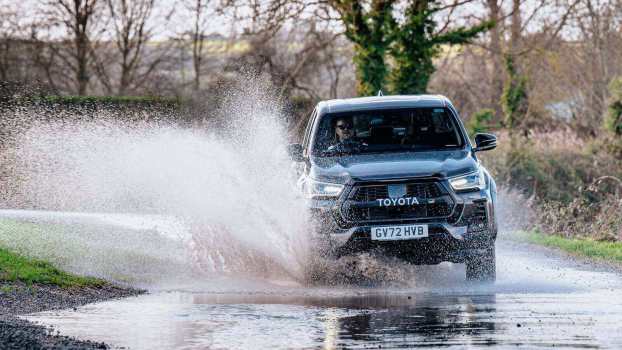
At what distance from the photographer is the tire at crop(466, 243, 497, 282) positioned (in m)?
13.2

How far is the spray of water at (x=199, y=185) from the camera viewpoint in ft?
49.0

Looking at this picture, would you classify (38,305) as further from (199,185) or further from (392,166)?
(199,185)

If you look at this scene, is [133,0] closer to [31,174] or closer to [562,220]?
[31,174]

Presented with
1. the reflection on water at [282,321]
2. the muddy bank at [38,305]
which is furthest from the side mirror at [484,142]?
the muddy bank at [38,305]

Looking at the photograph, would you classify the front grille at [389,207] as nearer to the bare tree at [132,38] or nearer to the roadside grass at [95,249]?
the roadside grass at [95,249]

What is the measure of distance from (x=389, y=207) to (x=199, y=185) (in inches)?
212

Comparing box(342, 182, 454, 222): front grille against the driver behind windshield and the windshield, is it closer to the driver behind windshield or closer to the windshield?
the windshield

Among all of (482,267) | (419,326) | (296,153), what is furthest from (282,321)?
(296,153)

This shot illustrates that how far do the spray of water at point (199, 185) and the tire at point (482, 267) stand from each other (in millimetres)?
1796

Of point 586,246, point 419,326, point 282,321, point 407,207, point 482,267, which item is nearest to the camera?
point 419,326

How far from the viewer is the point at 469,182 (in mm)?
13055

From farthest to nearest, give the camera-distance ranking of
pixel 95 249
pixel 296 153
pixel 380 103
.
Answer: pixel 95 249, pixel 380 103, pixel 296 153

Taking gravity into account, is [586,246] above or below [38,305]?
below

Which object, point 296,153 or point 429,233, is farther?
point 296,153
